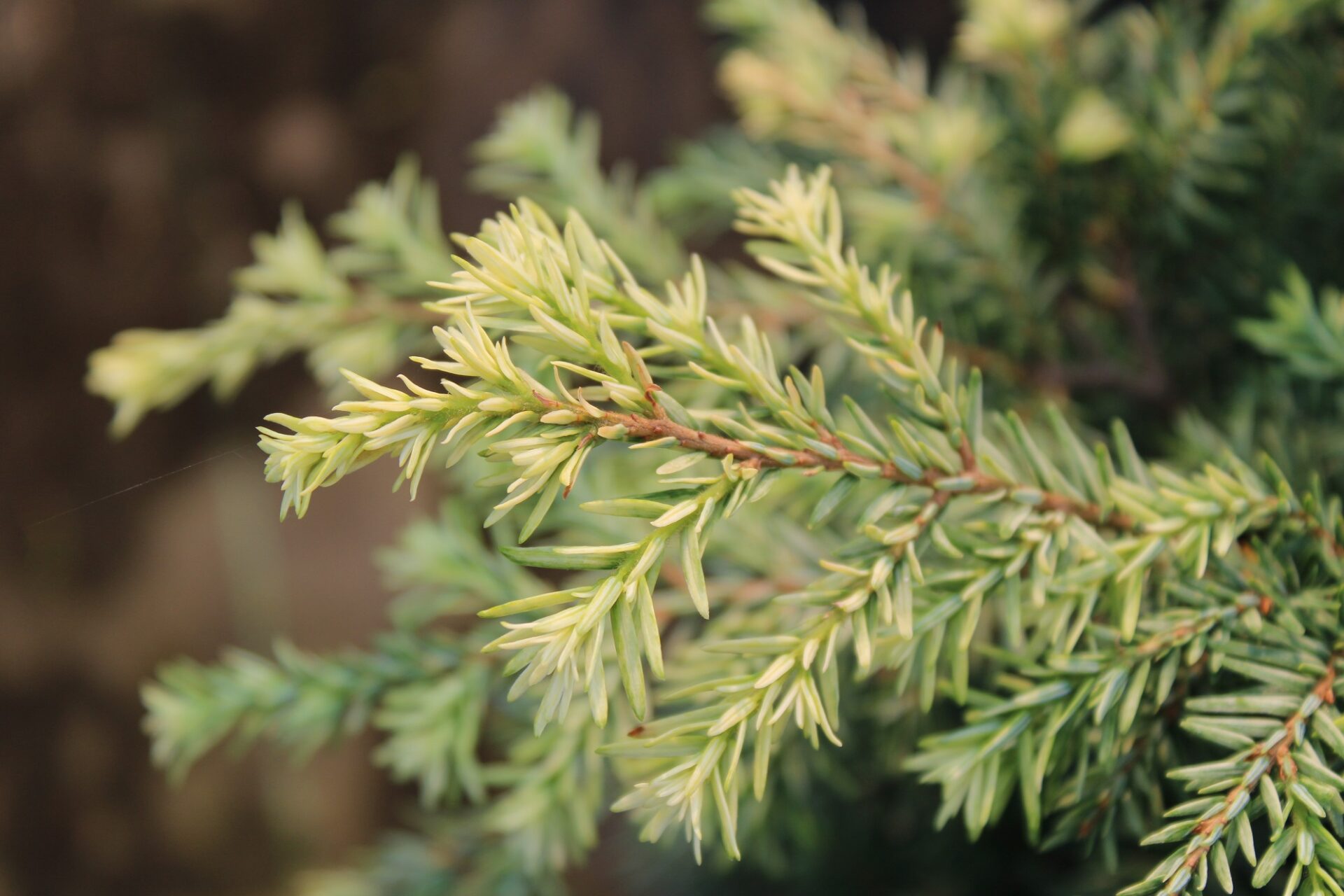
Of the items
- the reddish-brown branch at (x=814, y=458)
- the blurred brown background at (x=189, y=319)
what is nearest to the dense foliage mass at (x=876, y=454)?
the reddish-brown branch at (x=814, y=458)

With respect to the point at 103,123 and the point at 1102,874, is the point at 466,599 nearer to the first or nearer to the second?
the point at 1102,874

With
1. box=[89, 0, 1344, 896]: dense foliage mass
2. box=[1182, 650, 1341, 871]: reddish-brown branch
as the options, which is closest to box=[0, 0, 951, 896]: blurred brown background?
box=[89, 0, 1344, 896]: dense foliage mass

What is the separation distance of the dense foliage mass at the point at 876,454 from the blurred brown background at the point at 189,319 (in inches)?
10.2

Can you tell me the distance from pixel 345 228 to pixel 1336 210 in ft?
1.65

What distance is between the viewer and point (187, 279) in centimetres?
73

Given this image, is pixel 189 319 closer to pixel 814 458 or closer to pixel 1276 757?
pixel 814 458

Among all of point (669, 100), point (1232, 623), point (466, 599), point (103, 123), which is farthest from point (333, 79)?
point (1232, 623)

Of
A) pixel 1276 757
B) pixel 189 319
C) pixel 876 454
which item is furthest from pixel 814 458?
pixel 189 319

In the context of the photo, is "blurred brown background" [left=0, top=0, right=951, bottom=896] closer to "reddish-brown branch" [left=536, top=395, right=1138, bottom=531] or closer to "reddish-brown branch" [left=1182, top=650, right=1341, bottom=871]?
"reddish-brown branch" [left=536, top=395, right=1138, bottom=531]

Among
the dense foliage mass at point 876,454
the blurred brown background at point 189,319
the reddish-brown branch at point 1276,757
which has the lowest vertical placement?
the reddish-brown branch at point 1276,757

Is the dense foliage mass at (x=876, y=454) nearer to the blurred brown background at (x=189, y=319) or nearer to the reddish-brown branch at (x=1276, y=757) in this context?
the reddish-brown branch at (x=1276, y=757)

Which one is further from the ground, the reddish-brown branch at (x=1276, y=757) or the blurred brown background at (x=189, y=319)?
the blurred brown background at (x=189, y=319)

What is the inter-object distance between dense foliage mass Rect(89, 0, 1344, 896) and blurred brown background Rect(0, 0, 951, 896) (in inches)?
10.2

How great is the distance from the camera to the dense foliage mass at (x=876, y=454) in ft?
0.74
